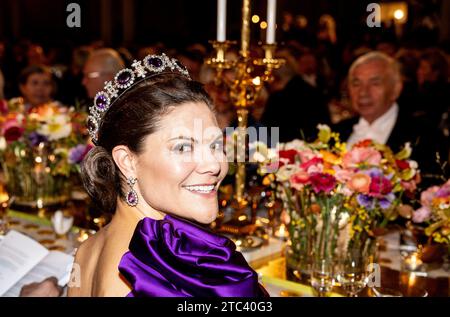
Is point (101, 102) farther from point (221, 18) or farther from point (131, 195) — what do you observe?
point (221, 18)

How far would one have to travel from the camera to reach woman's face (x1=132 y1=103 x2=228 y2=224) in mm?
1504

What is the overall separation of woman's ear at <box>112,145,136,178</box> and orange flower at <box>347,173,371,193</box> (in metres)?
0.99

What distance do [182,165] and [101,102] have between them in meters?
0.30

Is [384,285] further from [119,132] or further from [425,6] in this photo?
[425,6]

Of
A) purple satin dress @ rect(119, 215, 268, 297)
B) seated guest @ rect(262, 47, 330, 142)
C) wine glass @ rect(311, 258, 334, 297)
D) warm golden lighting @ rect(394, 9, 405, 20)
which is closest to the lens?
purple satin dress @ rect(119, 215, 268, 297)

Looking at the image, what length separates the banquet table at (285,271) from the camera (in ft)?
7.63

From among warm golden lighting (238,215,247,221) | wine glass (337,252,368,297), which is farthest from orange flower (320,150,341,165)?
warm golden lighting (238,215,247,221)

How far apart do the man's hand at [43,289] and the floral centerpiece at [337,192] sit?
0.97 metres

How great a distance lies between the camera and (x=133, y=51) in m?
11.8

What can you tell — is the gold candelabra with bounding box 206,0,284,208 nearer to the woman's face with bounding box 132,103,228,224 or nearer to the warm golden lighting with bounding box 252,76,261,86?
the warm golden lighting with bounding box 252,76,261,86

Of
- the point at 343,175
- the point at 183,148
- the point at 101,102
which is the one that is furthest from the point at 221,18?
the point at 183,148

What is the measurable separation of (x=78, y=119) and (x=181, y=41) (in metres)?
12.9

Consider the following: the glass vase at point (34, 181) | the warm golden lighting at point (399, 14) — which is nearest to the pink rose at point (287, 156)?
the glass vase at point (34, 181)
